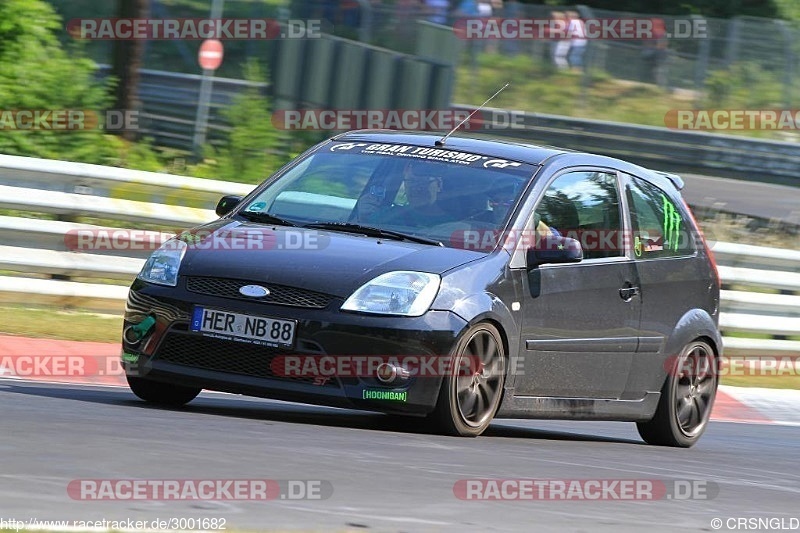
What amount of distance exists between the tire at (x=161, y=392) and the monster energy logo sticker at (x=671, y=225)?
299 centimetres

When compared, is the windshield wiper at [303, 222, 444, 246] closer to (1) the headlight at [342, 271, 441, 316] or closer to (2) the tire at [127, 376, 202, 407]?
(1) the headlight at [342, 271, 441, 316]

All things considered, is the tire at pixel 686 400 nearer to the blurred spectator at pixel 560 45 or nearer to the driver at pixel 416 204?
the driver at pixel 416 204

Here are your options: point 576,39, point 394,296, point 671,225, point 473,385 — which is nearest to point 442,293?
point 394,296

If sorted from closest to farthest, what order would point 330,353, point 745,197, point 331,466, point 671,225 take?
point 331,466 → point 330,353 → point 671,225 → point 745,197

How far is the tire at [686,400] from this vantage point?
30.5 ft

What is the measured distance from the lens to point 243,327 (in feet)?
23.6

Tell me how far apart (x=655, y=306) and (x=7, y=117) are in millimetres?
8094

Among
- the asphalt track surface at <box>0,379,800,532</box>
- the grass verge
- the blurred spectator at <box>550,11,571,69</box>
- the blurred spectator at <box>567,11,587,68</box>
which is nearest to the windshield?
the asphalt track surface at <box>0,379,800,532</box>

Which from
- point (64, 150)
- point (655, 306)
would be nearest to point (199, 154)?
point (64, 150)

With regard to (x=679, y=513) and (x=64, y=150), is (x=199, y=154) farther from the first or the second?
(x=679, y=513)

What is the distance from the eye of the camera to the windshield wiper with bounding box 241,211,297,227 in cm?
800

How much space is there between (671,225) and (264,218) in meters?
2.64

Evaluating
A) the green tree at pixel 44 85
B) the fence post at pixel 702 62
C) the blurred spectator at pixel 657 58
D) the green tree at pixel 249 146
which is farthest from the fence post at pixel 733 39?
the green tree at pixel 44 85

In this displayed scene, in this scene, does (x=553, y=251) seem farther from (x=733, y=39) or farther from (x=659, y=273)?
(x=733, y=39)
